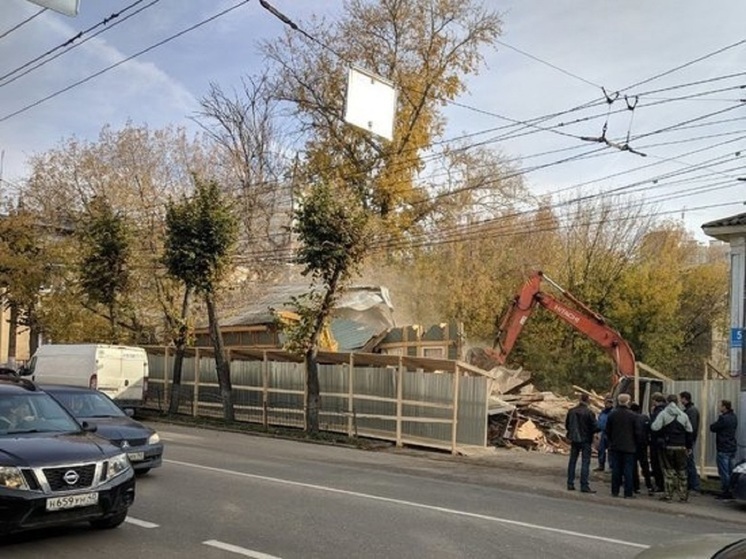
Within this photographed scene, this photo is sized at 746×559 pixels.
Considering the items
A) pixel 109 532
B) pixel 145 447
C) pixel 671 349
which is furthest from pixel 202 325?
pixel 109 532

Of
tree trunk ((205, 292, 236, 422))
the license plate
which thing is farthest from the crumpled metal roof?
the license plate

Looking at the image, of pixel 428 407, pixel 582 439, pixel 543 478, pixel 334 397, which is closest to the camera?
pixel 582 439

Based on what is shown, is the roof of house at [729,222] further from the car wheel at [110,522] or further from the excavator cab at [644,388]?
the car wheel at [110,522]

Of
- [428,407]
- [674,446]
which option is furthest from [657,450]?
[428,407]

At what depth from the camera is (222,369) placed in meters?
24.6

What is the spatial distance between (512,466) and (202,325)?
2257cm

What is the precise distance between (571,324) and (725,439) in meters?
8.90

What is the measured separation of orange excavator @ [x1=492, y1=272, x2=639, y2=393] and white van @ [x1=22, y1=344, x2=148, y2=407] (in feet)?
36.1

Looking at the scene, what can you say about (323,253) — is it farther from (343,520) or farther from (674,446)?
(343,520)

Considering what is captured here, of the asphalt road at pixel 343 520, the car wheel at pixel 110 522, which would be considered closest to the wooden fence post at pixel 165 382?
the asphalt road at pixel 343 520

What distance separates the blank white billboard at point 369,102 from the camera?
42.5ft

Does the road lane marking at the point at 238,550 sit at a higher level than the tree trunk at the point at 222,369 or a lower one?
lower

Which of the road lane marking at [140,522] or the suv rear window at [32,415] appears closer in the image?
the suv rear window at [32,415]

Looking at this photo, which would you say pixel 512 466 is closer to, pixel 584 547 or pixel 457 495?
pixel 457 495
